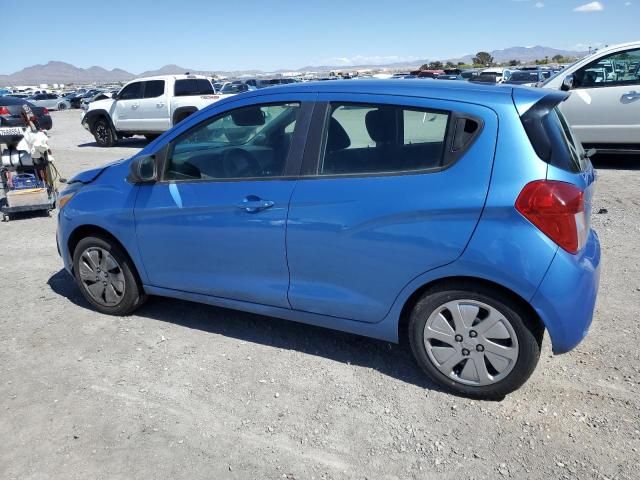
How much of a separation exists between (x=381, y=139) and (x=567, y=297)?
1342 millimetres

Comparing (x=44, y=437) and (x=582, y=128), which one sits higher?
(x=582, y=128)

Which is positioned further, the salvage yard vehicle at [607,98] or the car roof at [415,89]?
the salvage yard vehicle at [607,98]

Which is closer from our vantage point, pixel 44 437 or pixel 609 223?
pixel 44 437

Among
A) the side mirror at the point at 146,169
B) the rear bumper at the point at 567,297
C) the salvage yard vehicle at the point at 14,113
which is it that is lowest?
the rear bumper at the point at 567,297

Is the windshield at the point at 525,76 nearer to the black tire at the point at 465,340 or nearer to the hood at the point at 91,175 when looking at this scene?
the hood at the point at 91,175

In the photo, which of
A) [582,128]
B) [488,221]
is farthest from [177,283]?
[582,128]

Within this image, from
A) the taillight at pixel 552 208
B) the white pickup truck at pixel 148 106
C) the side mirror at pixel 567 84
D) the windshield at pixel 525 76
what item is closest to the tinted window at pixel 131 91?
the white pickup truck at pixel 148 106

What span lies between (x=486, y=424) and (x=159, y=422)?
180 cm

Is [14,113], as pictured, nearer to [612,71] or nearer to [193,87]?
[193,87]

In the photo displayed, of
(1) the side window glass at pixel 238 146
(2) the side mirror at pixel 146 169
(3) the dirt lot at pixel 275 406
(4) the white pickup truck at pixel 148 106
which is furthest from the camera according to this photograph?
(4) the white pickup truck at pixel 148 106

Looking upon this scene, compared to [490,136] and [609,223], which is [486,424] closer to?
[490,136]

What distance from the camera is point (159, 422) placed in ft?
9.98

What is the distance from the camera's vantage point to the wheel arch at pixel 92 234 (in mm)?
4145

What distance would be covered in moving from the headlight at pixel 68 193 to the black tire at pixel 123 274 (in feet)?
1.21
